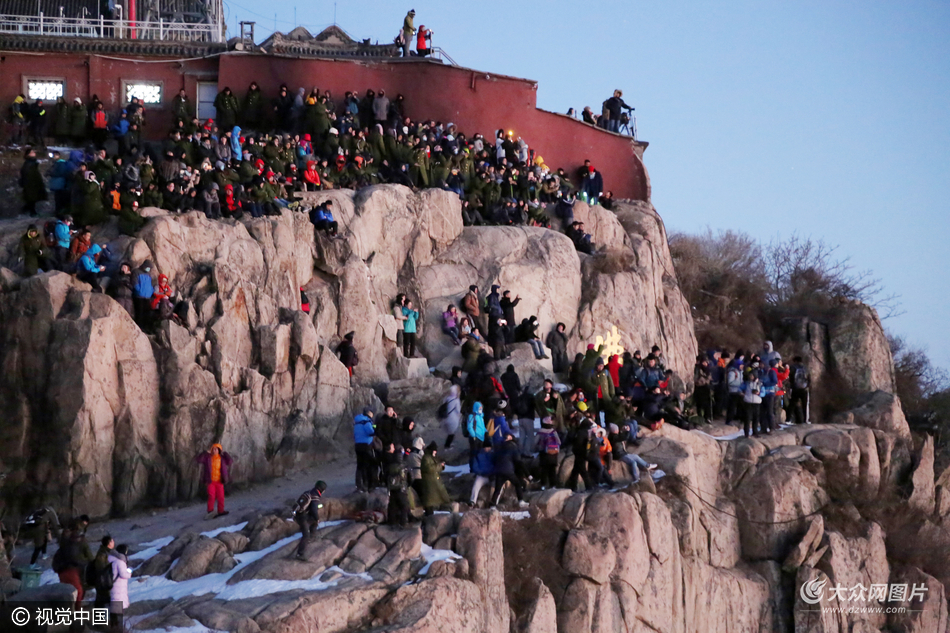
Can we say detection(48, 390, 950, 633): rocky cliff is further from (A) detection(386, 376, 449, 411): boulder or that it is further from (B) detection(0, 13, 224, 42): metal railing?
(B) detection(0, 13, 224, 42): metal railing

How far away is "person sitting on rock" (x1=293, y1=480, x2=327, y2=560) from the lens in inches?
811

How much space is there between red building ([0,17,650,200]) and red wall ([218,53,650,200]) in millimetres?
31

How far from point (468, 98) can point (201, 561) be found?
21707 millimetres

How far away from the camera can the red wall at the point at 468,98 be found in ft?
120

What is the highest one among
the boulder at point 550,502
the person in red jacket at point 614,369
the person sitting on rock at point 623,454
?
the person in red jacket at point 614,369

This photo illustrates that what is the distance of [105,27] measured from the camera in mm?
38500

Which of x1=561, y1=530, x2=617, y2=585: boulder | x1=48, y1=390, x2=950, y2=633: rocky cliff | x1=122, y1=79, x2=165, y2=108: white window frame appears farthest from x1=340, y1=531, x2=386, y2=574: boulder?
x1=122, y1=79, x2=165, y2=108: white window frame

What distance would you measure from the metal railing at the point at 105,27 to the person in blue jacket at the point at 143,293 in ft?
44.2

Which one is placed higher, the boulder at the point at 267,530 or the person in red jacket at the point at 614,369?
the person in red jacket at the point at 614,369

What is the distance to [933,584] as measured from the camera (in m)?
29.9


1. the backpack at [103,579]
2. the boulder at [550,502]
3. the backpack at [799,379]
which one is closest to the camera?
the backpack at [103,579]

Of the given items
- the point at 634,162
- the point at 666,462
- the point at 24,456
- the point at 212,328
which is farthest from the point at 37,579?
the point at 634,162

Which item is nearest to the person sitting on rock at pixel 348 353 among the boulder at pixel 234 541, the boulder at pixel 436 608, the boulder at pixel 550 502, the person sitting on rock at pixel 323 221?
the person sitting on rock at pixel 323 221

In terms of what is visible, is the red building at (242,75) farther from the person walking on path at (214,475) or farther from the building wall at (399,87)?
the person walking on path at (214,475)
